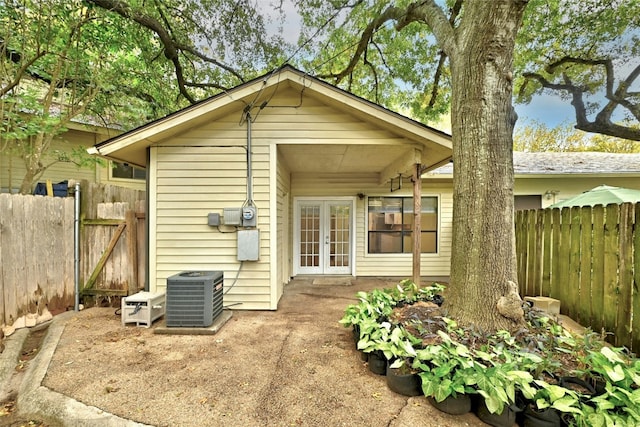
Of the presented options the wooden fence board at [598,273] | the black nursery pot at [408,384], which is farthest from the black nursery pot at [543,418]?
the wooden fence board at [598,273]

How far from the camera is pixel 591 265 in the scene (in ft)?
11.7

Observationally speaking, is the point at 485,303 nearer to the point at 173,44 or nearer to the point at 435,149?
the point at 435,149

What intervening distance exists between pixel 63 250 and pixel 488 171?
583 cm

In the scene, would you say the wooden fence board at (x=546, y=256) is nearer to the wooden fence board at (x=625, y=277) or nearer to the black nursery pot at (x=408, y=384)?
the wooden fence board at (x=625, y=277)

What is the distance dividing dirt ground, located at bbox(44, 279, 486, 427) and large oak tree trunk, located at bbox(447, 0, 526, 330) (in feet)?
3.89

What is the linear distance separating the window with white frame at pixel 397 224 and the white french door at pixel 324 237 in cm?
63

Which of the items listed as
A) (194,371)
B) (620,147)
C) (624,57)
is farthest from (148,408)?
(620,147)

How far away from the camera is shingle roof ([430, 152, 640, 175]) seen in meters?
7.55

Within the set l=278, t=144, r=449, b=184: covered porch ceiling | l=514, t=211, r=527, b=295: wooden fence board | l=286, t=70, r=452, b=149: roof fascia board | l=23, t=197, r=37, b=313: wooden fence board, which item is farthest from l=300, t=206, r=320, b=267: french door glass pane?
l=23, t=197, r=37, b=313: wooden fence board

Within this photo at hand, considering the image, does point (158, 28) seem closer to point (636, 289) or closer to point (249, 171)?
point (249, 171)

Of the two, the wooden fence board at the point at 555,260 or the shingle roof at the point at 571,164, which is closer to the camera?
the wooden fence board at the point at 555,260

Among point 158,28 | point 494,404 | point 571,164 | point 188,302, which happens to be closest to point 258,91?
point 188,302

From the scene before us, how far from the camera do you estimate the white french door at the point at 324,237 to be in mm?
7684

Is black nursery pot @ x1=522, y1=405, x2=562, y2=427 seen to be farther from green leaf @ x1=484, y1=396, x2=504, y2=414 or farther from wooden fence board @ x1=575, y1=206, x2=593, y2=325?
wooden fence board @ x1=575, y1=206, x2=593, y2=325
